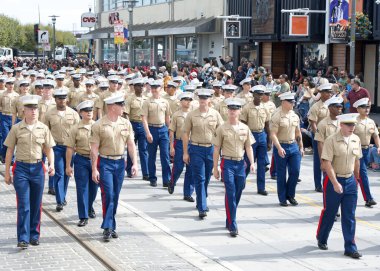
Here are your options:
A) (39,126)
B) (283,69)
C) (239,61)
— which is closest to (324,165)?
(39,126)

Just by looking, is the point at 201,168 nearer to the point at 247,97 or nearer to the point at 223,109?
the point at 223,109

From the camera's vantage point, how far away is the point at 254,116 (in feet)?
51.2

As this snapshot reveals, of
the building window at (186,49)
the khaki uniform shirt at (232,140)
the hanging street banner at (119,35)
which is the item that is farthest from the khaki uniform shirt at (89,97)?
the building window at (186,49)

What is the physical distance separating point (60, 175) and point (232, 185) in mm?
3189

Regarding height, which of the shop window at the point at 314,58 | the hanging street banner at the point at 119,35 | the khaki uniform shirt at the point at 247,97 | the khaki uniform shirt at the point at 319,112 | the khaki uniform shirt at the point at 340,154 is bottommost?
the khaki uniform shirt at the point at 340,154

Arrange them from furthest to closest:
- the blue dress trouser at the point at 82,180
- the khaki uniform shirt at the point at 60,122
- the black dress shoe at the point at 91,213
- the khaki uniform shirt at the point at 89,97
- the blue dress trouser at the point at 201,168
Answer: the khaki uniform shirt at the point at 89,97, the khaki uniform shirt at the point at 60,122, the blue dress trouser at the point at 201,168, the black dress shoe at the point at 91,213, the blue dress trouser at the point at 82,180

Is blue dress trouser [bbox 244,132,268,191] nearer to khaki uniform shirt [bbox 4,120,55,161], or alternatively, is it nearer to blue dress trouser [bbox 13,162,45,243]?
khaki uniform shirt [bbox 4,120,55,161]

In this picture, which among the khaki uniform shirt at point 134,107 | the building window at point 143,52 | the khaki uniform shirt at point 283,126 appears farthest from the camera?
the building window at point 143,52

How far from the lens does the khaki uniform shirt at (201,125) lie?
13.2m

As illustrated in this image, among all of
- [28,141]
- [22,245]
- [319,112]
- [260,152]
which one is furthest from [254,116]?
[22,245]

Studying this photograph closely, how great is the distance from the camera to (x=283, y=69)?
3594 centimetres

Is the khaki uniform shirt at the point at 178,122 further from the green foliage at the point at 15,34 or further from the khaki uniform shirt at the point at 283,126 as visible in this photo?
the green foliage at the point at 15,34

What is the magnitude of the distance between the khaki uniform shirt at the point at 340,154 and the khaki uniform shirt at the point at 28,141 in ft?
12.4

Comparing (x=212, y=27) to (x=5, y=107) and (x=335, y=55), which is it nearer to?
(x=335, y=55)
